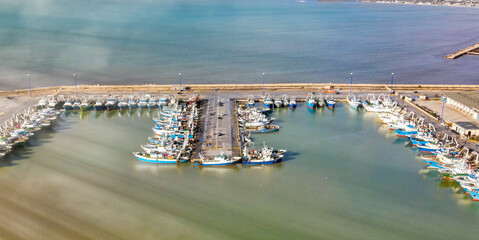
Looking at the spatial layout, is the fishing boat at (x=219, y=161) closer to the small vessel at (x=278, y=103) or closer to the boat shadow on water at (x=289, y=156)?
the boat shadow on water at (x=289, y=156)

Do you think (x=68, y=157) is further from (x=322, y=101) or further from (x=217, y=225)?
(x=322, y=101)

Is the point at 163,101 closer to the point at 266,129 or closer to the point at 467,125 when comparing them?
the point at 266,129

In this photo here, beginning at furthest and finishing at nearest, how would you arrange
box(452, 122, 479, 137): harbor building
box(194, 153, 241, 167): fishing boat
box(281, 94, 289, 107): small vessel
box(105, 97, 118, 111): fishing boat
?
box(281, 94, 289, 107): small vessel, box(105, 97, 118, 111): fishing boat, box(452, 122, 479, 137): harbor building, box(194, 153, 241, 167): fishing boat

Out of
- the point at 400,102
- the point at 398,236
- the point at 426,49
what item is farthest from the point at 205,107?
the point at 426,49

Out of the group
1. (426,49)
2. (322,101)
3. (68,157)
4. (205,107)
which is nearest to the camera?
(68,157)

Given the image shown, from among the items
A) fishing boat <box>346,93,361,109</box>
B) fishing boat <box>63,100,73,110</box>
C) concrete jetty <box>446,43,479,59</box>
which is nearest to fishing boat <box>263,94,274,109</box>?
fishing boat <box>346,93,361,109</box>

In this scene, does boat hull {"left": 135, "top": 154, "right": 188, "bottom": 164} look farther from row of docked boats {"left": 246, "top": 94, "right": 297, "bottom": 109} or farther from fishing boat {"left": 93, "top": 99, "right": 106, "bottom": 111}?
row of docked boats {"left": 246, "top": 94, "right": 297, "bottom": 109}
